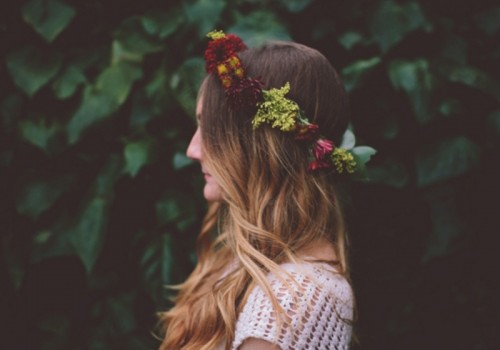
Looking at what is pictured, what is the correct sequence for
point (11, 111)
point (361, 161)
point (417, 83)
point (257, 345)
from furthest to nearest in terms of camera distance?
point (11, 111)
point (417, 83)
point (361, 161)
point (257, 345)

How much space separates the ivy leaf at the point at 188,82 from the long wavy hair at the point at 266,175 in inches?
13.2

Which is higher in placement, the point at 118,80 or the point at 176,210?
the point at 118,80

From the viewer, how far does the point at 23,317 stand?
214cm

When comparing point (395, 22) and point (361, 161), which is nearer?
point (361, 161)

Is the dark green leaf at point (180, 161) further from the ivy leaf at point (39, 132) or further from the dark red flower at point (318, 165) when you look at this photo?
the dark red flower at point (318, 165)

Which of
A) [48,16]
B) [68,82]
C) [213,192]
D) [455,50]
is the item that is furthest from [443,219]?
[48,16]

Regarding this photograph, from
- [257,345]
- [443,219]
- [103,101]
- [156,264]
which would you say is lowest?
[156,264]

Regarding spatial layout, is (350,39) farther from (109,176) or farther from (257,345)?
(257,345)

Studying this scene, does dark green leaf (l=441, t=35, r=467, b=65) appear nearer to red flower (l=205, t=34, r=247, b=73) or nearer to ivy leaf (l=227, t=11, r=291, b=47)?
ivy leaf (l=227, t=11, r=291, b=47)

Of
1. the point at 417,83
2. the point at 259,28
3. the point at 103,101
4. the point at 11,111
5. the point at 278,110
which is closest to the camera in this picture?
the point at 278,110

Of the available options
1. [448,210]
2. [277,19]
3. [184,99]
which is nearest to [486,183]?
[448,210]

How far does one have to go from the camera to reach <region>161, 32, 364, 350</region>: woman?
1.32 metres

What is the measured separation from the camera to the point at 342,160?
4.59 feet

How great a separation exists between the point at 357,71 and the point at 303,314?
0.90m
